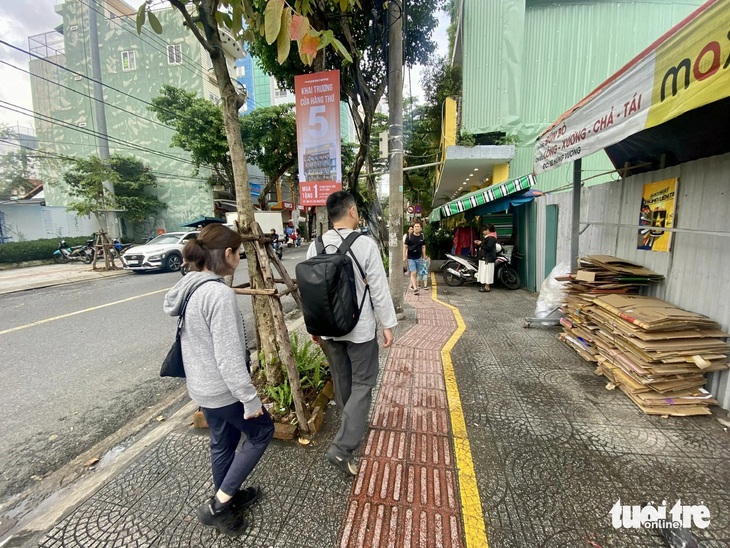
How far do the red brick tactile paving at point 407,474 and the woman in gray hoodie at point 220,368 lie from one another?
2.15 ft

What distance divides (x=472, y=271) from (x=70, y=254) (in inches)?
760

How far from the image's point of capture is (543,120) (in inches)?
429

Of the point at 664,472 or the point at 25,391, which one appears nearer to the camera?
the point at 664,472

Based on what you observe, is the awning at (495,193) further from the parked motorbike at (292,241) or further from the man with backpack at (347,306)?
the parked motorbike at (292,241)

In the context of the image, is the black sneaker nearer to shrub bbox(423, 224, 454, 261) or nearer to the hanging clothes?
the hanging clothes

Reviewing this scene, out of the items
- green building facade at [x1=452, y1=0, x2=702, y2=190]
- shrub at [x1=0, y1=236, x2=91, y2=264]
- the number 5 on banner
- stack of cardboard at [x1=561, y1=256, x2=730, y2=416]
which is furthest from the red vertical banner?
shrub at [x1=0, y1=236, x2=91, y2=264]

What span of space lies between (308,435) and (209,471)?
2.28ft

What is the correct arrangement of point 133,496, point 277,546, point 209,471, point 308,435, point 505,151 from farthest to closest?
point 505,151
point 308,435
point 209,471
point 133,496
point 277,546

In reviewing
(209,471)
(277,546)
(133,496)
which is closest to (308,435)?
(209,471)

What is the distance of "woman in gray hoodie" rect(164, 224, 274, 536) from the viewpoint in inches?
64.1

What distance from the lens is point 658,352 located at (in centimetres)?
276

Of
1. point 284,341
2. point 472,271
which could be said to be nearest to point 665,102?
point 284,341

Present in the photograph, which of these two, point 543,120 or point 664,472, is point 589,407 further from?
point 543,120

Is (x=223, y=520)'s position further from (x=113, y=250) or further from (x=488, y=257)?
(x=113, y=250)
